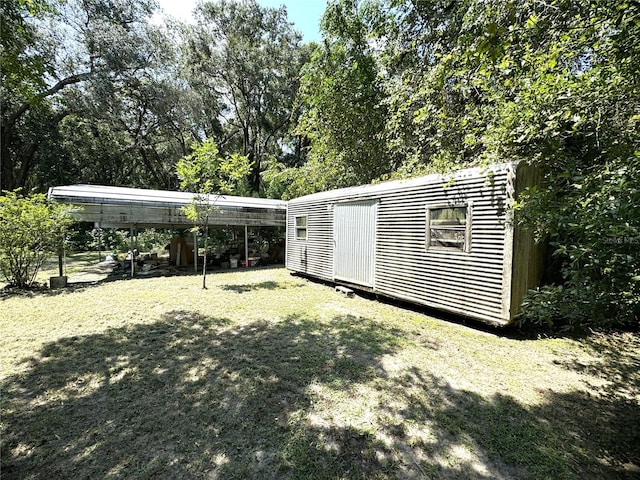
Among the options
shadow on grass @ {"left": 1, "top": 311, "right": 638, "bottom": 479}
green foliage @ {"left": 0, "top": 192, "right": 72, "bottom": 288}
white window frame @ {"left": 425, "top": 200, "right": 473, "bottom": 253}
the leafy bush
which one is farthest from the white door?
green foliage @ {"left": 0, "top": 192, "right": 72, "bottom": 288}

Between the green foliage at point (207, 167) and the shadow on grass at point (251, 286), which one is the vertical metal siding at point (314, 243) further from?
the green foliage at point (207, 167)

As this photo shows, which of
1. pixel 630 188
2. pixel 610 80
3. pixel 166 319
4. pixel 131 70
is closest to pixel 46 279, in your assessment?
pixel 166 319

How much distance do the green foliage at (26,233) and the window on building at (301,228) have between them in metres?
6.14

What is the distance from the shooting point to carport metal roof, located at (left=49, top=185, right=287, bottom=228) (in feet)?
28.3

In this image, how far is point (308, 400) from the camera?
114 inches

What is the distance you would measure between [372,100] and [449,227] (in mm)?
7003

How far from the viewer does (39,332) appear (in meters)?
4.55

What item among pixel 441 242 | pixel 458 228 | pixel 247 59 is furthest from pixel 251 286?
pixel 247 59

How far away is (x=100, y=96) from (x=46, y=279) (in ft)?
32.7

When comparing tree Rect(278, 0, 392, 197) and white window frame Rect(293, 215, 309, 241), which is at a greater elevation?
tree Rect(278, 0, 392, 197)

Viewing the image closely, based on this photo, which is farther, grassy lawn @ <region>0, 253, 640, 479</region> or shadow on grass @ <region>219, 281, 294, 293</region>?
shadow on grass @ <region>219, 281, 294, 293</region>

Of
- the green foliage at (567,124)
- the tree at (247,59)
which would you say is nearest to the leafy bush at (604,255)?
the green foliage at (567,124)

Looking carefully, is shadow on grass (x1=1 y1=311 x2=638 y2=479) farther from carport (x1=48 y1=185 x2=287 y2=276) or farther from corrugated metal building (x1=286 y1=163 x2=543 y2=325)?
carport (x1=48 y1=185 x2=287 y2=276)

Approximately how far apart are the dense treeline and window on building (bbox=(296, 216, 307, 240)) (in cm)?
308
